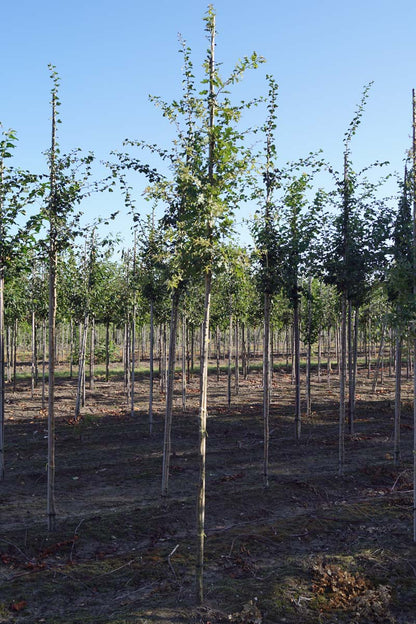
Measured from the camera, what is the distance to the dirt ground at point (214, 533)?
23.3 ft

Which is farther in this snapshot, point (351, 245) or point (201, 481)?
point (351, 245)

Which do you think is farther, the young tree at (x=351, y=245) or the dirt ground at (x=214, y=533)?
the young tree at (x=351, y=245)

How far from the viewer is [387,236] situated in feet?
45.6

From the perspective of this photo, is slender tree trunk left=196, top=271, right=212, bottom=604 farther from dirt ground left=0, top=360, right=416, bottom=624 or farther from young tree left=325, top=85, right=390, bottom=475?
young tree left=325, top=85, right=390, bottom=475

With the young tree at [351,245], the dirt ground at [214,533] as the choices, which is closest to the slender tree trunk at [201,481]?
the dirt ground at [214,533]

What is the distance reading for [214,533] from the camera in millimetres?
9664

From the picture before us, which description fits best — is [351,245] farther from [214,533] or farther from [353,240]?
[214,533]

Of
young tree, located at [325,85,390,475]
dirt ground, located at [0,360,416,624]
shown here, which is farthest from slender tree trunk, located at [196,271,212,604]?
young tree, located at [325,85,390,475]

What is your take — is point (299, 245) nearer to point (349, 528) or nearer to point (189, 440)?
point (349, 528)

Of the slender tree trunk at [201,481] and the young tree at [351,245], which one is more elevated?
the young tree at [351,245]

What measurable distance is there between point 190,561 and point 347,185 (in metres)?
10.0

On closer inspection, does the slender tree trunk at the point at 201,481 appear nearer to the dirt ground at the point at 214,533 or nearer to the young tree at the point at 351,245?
the dirt ground at the point at 214,533

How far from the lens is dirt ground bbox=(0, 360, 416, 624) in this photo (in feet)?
23.3

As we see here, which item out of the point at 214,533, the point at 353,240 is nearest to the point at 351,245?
the point at 353,240
